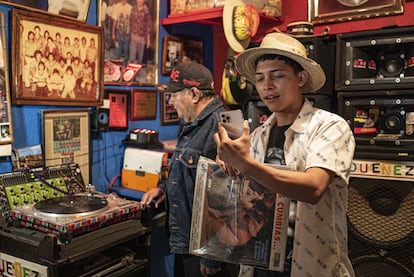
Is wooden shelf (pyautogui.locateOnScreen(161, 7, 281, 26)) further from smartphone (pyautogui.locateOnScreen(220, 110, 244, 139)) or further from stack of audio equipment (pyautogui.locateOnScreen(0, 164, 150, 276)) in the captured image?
smartphone (pyautogui.locateOnScreen(220, 110, 244, 139))

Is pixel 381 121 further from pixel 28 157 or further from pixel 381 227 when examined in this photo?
pixel 28 157

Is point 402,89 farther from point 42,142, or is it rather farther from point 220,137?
point 42,142

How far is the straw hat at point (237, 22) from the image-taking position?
259cm

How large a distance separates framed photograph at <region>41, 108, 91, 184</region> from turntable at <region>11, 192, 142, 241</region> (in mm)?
356

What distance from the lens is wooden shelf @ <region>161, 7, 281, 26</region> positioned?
2751mm

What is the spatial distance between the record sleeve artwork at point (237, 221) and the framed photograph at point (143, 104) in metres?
1.43

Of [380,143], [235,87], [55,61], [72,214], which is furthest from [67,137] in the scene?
[380,143]

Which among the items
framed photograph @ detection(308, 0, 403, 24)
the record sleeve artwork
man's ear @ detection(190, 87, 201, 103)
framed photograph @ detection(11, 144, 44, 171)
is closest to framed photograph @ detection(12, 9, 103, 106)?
framed photograph @ detection(11, 144, 44, 171)

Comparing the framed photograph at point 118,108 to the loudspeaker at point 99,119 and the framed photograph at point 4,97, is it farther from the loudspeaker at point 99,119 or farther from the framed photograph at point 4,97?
the framed photograph at point 4,97

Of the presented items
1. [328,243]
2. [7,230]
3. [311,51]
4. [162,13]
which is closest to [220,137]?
[328,243]

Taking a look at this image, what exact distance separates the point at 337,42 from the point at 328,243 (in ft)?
4.13

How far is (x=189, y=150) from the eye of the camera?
2016 millimetres

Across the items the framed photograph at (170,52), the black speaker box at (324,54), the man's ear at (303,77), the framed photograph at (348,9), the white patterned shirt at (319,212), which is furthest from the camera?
the framed photograph at (170,52)

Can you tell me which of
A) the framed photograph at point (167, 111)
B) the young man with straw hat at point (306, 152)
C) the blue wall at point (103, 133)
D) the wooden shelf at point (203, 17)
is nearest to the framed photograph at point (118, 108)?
the blue wall at point (103, 133)
